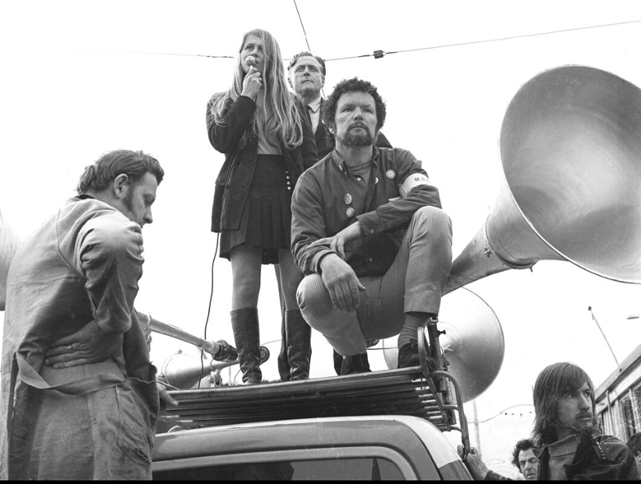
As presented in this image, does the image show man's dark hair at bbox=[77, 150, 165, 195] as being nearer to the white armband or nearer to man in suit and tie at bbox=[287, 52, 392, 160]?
the white armband

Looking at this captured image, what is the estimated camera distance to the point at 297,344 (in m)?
3.23

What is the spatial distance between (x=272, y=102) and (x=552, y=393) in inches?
63.8

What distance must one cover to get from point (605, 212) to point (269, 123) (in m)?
1.35

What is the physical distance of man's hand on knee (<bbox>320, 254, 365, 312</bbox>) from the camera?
2.75m

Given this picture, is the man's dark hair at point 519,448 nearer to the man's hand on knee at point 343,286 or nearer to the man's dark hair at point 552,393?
the man's dark hair at point 552,393

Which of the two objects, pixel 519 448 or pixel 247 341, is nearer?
pixel 519 448

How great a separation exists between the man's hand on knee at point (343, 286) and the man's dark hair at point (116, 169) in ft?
2.41

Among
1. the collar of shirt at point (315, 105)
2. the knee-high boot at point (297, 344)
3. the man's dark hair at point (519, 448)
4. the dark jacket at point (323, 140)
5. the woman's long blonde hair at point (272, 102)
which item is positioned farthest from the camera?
the collar of shirt at point (315, 105)

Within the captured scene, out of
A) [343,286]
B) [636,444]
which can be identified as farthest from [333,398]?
[636,444]

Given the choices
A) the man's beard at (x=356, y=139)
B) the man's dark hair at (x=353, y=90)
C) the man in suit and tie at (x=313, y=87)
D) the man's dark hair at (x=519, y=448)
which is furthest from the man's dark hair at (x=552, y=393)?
the man in suit and tie at (x=313, y=87)

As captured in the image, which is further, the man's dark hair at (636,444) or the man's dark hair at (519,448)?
the man's dark hair at (636,444)

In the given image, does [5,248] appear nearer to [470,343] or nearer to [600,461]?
[600,461]

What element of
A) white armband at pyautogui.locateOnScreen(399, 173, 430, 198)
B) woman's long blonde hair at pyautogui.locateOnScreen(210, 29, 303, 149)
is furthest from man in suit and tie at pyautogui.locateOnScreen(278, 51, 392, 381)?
white armband at pyautogui.locateOnScreen(399, 173, 430, 198)

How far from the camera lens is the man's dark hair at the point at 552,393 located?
277 centimetres
